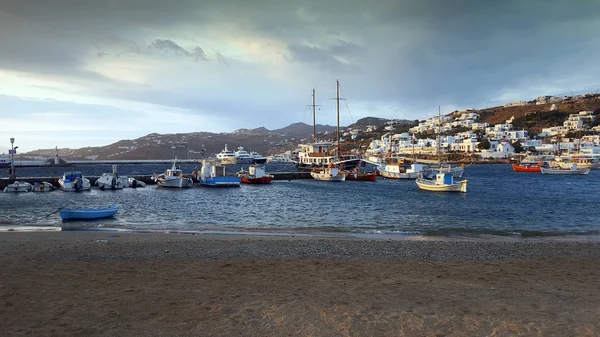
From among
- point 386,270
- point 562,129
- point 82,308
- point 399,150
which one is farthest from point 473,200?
point 562,129

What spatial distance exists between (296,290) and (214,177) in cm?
4309

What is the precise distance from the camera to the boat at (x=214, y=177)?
49906 millimetres

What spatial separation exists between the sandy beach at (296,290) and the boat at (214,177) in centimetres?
3518

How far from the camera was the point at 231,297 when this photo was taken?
815 cm

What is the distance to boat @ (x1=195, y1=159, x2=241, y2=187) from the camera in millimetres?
49906

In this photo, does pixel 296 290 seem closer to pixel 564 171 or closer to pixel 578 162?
pixel 564 171

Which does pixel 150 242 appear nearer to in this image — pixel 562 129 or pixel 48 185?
pixel 48 185

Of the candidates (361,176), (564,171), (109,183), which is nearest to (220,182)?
(109,183)

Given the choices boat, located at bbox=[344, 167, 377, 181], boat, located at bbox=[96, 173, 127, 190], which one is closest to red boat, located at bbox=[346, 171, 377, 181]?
boat, located at bbox=[344, 167, 377, 181]

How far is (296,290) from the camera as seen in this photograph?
8758 mm

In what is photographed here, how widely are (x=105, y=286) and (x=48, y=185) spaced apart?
42.3 m

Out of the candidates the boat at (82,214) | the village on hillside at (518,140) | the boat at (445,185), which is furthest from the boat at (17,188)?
the village on hillside at (518,140)

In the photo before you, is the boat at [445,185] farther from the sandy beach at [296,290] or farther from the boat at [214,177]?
the sandy beach at [296,290]

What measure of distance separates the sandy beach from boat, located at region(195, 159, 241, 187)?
35.2 m
